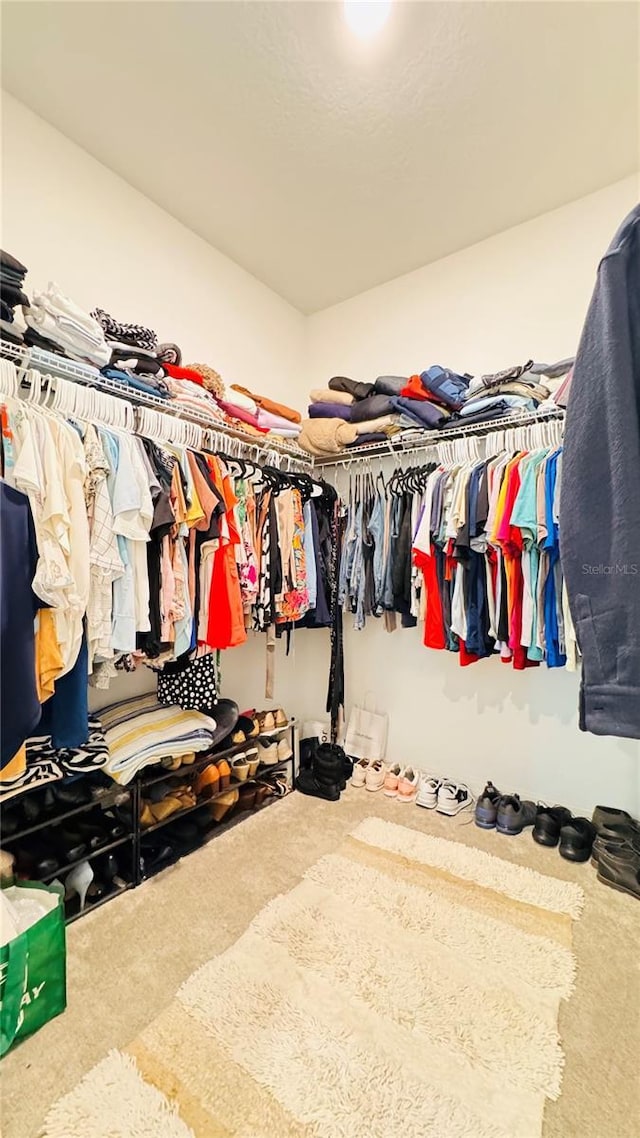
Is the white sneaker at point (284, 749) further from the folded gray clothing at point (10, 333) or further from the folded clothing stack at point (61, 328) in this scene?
the folded gray clothing at point (10, 333)

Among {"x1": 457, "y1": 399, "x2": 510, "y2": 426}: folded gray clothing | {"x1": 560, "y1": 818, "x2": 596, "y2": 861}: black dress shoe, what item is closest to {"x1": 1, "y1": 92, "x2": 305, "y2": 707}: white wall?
{"x1": 457, "y1": 399, "x2": 510, "y2": 426}: folded gray clothing

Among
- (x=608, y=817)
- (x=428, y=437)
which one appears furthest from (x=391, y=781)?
(x=428, y=437)

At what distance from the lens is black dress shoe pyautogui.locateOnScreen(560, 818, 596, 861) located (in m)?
1.89

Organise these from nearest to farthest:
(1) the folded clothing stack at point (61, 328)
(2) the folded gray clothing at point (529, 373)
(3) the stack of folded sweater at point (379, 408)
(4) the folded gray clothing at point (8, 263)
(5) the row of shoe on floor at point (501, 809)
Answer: (4) the folded gray clothing at point (8, 263) → (1) the folded clothing stack at point (61, 328) → (5) the row of shoe on floor at point (501, 809) → (2) the folded gray clothing at point (529, 373) → (3) the stack of folded sweater at point (379, 408)

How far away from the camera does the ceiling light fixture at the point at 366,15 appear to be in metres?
1.46

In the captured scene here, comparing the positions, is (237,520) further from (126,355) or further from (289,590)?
(126,355)

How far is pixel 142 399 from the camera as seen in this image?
1.81 m

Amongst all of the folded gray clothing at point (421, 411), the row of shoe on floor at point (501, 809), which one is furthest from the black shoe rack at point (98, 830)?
the folded gray clothing at point (421, 411)

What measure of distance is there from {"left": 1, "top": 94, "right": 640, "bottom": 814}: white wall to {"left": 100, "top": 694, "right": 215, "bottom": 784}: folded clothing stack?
0.17m

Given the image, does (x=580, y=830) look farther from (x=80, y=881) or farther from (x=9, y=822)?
(x=9, y=822)

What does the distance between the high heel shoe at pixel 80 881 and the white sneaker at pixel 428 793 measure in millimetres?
1542

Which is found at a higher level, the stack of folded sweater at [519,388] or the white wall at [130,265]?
the white wall at [130,265]

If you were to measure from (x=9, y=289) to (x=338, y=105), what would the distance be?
4.81 feet

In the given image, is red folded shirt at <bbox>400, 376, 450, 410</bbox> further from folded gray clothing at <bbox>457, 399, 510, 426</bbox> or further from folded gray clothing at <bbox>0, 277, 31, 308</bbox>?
folded gray clothing at <bbox>0, 277, 31, 308</bbox>
